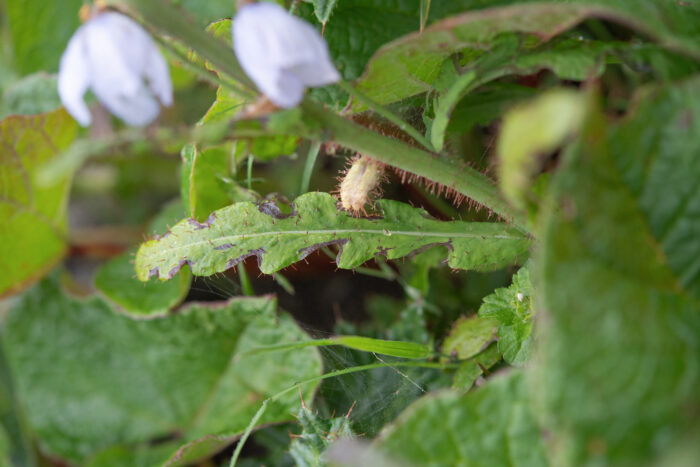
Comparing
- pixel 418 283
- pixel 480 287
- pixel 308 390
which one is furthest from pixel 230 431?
pixel 480 287

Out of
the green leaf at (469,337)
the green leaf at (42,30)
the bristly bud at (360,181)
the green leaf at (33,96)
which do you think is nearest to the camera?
the bristly bud at (360,181)

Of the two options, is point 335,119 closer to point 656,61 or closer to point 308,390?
point 656,61

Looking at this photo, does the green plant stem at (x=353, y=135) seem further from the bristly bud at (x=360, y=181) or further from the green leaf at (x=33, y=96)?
the green leaf at (x=33, y=96)

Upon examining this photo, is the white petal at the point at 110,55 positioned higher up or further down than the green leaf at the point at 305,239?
higher up

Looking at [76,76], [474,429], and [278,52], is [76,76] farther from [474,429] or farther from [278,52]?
[474,429]

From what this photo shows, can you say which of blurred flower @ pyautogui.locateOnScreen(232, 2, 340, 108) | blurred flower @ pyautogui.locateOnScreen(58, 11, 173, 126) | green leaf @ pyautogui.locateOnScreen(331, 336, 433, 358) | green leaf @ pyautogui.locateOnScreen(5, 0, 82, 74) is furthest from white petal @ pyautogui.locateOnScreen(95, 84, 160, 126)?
green leaf @ pyautogui.locateOnScreen(5, 0, 82, 74)

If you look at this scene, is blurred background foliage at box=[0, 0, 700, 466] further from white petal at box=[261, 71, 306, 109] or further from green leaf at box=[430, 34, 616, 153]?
white petal at box=[261, 71, 306, 109]

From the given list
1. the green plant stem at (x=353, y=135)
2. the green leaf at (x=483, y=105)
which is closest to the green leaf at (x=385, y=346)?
the green plant stem at (x=353, y=135)
